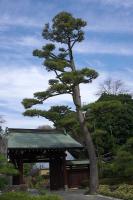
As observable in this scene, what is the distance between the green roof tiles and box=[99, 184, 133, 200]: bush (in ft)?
16.4

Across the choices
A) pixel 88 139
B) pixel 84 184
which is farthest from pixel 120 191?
pixel 84 184

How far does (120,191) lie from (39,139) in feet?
30.0

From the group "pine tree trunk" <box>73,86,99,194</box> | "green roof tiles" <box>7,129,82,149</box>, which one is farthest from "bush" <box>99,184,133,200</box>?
"green roof tiles" <box>7,129,82,149</box>

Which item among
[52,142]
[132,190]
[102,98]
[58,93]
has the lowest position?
[132,190]

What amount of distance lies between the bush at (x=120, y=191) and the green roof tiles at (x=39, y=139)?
4.98 m

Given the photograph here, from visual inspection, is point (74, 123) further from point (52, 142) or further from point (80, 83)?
point (52, 142)

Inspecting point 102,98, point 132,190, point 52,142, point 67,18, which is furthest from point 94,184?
point 102,98

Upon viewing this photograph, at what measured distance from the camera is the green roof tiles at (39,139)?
2597cm

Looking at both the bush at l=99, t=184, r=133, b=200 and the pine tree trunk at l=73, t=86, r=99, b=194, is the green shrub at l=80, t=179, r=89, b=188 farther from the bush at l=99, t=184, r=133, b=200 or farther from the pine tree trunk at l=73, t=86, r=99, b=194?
the bush at l=99, t=184, r=133, b=200

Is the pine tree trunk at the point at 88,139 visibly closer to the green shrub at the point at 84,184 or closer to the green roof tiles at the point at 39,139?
the green roof tiles at the point at 39,139

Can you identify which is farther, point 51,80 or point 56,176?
point 56,176

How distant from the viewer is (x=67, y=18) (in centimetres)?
2362

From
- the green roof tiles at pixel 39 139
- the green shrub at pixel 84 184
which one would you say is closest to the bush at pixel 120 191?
the green roof tiles at pixel 39 139

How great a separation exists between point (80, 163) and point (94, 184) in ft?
21.3
